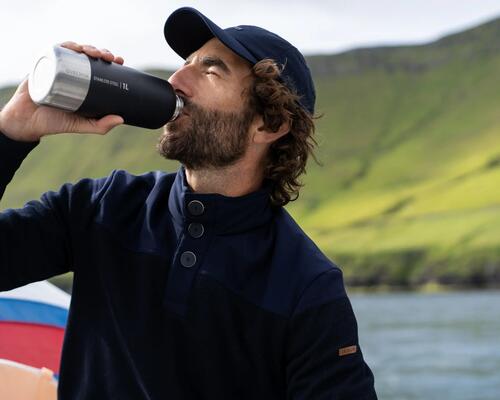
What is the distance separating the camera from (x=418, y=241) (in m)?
128

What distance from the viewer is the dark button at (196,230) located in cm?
298

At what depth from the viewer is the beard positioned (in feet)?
9.86

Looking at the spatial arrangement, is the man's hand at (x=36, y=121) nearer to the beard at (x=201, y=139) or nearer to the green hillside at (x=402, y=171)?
the beard at (x=201, y=139)

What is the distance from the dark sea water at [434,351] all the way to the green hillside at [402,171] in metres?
43.4

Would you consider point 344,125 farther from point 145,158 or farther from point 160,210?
point 160,210

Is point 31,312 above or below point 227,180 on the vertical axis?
below

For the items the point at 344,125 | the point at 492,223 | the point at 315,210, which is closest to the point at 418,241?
the point at 492,223

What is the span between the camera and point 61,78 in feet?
8.68

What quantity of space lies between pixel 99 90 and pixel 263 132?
712 millimetres

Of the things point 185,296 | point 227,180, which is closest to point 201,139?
point 227,180

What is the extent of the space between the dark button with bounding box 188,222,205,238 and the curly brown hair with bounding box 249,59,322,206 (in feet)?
1.04

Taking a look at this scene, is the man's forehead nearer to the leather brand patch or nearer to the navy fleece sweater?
the navy fleece sweater

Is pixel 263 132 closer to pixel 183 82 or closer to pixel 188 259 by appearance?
pixel 183 82

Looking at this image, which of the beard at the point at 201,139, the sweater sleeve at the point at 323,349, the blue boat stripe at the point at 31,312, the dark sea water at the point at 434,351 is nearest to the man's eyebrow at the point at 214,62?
the beard at the point at 201,139
